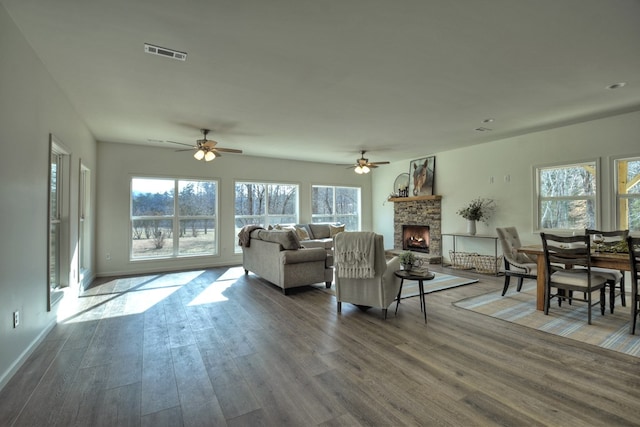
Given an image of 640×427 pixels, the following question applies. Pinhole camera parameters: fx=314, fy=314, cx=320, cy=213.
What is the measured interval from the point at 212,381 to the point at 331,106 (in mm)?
3528

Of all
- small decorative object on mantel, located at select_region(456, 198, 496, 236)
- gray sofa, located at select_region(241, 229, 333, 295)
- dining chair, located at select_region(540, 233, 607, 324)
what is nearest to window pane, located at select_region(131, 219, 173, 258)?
gray sofa, located at select_region(241, 229, 333, 295)

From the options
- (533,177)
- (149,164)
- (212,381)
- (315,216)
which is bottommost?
(212,381)

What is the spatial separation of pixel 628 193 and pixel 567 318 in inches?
105

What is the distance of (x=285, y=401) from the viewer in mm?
2076

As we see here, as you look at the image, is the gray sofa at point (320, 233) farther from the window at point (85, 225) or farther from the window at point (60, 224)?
the window at point (60, 224)

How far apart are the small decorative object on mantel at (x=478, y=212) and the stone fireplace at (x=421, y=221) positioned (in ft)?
3.02

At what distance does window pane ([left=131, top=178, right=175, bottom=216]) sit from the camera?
21.8 ft

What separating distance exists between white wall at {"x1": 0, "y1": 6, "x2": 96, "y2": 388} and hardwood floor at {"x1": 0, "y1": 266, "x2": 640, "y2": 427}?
0.30 metres

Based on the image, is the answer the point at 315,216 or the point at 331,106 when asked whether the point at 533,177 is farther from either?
the point at 315,216

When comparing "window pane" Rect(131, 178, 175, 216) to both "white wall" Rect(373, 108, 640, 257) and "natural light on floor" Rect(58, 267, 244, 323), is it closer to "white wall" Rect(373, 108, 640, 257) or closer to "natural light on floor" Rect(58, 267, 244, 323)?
"natural light on floor" Rect(58, 267, 244, 323)

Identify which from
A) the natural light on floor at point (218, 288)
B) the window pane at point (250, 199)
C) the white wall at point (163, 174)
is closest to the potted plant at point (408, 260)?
the natural light on floor at point (218, 288)

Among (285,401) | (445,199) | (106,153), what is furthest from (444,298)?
(106,153)

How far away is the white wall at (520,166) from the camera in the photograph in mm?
4867

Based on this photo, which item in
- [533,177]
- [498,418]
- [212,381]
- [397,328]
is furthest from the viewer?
[533,177]
